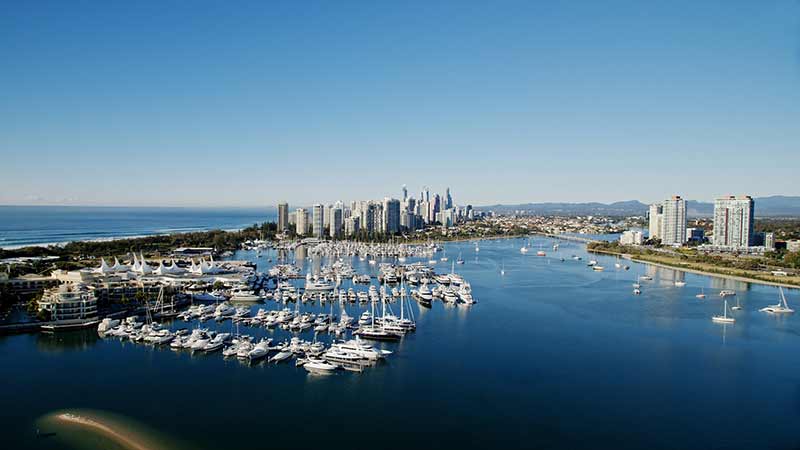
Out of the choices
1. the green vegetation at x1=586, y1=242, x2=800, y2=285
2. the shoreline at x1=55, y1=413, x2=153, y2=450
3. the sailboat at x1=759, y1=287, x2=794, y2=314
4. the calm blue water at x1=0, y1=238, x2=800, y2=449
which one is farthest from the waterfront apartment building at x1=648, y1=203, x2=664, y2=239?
the shoreline at x1=55, y1=413, x2=153, y2=450

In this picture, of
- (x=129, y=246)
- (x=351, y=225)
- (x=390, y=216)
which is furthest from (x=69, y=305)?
(x=390, y=216)

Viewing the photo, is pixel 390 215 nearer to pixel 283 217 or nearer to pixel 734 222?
pixel 283 217

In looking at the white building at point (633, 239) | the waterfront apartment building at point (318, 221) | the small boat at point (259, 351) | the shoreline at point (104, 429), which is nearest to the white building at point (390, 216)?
the waterfront apartment building at point (318, 221)

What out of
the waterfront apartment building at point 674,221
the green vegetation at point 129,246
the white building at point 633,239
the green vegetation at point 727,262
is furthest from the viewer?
the white building at point 633,239

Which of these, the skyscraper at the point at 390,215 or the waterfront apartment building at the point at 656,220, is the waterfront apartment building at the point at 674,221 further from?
the skyscraper at the point at 390,215

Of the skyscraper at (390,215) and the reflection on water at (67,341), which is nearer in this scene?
the reflection on water at (67,341)

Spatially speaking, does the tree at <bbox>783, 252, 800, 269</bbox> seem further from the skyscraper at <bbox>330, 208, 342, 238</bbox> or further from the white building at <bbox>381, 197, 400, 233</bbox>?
the skyscraper at <bbox>330, 208, 342, 238</bbox>
